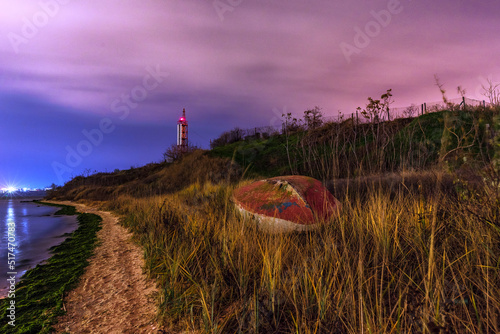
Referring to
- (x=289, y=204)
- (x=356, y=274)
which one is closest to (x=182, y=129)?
(x=289, y=204)

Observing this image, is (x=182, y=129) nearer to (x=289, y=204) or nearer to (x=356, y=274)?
(x=289, y=204)

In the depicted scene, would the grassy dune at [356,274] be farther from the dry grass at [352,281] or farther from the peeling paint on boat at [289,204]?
the peeling paint on boat at [289,204]

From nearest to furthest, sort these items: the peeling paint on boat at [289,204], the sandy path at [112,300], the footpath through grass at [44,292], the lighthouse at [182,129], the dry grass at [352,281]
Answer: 1. the dry grass at [352,281]
2. the sandy path at [112,300]
3. the footpath through grass at [44,292]
4. the peeling paint on boat at [289,204]
5. the lighthouse at [182,129]

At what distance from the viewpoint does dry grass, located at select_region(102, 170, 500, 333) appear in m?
1.48

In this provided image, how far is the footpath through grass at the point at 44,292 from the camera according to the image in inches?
91.6

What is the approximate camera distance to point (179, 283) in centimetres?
259

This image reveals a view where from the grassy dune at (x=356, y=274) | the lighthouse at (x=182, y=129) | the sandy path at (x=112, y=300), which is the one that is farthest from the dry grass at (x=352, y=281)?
the lighthouse at (x=182, y=129)

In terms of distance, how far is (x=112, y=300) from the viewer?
270cm

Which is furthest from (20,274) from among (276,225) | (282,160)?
(282,160)

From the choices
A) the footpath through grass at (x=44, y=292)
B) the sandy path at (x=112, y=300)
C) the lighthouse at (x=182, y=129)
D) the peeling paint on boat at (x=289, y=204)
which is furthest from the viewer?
the lighthouse at (x=182, y=129)

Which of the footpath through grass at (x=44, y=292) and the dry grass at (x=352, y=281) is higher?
the dry grass at (x=352, y=281)

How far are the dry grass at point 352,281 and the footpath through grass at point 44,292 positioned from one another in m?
1.01

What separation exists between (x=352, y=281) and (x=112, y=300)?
250 cm

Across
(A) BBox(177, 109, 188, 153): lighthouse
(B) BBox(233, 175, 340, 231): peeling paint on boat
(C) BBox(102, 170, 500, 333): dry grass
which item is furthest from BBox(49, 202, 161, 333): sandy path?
(A) BBox(177, 109, 188, 153): lighthouse
